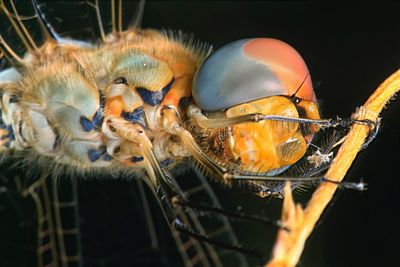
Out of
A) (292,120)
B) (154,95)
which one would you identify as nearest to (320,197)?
(292,120)

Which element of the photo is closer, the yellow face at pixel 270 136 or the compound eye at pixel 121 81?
the yellow face at pixel 270 136

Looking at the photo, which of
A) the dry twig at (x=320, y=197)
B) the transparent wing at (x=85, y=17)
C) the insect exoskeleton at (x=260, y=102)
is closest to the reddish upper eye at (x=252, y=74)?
the insect exoskeleton at (x=260, y=102)

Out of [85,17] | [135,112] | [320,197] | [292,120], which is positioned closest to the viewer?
[320,197]

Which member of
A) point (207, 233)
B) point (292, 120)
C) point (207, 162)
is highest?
point (292, 120)

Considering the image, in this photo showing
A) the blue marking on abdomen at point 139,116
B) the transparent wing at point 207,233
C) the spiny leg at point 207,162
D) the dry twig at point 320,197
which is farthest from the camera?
the transparent wing at point 207,233

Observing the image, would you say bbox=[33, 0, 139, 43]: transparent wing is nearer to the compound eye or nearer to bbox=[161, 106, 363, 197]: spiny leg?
the compound eye

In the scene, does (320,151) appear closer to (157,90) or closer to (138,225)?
(157,90)

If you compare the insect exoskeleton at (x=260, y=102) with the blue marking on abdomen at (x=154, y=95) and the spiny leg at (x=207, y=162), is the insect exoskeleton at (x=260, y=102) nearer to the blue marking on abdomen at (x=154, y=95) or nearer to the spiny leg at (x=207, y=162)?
the spiny leg at (x=207, y=162)

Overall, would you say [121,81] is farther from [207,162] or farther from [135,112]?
[207,162]
